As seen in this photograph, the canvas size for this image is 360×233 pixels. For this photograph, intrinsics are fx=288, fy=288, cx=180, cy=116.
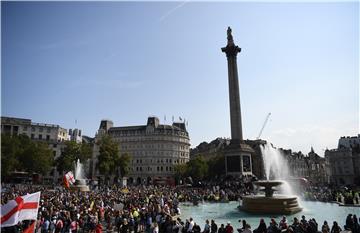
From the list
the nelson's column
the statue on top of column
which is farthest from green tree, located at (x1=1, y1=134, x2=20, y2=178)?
the statue on top of column

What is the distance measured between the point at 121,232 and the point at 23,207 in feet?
23.7

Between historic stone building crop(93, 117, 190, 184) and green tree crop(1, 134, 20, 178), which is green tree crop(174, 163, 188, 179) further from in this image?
green tree crop(1, 134, 20, 178)

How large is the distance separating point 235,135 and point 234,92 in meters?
9.30

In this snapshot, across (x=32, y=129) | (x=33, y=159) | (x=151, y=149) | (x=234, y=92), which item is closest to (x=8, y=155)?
(x=33, y=159)

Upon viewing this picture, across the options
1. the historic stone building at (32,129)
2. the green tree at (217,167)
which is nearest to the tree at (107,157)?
the green tree at (217,167)

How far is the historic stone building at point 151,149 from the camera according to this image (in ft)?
335

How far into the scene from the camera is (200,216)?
78.6 feet

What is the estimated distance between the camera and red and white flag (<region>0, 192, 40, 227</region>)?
1019 centimetres

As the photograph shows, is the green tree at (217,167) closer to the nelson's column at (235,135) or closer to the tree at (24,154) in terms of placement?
the nelson's column at (235,135)

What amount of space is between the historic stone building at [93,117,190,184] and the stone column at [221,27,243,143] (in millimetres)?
46012

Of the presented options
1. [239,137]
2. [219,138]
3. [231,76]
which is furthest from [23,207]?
[219,138]

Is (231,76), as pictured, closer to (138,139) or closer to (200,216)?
(200,216)

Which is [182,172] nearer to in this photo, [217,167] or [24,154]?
[217,167]

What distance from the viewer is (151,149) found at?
103 m
